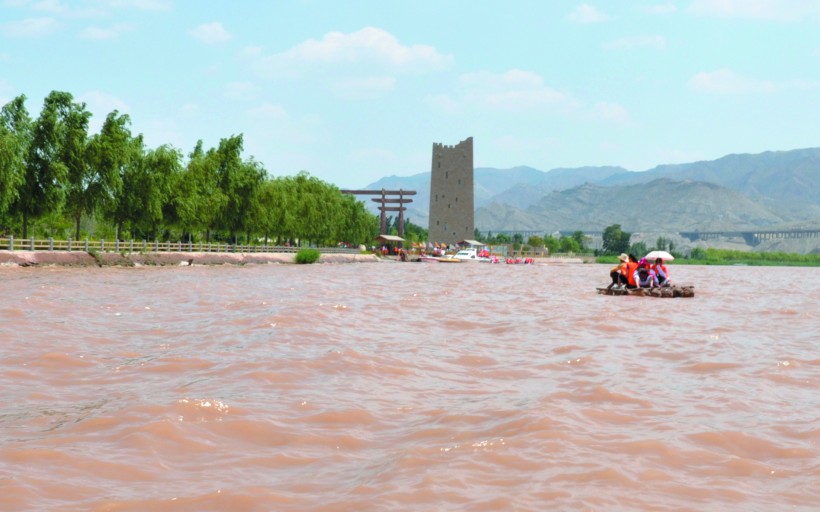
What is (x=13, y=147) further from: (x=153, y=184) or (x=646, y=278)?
(x=646, y=278)

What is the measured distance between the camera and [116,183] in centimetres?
4028

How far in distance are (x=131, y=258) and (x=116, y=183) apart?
4.09 m

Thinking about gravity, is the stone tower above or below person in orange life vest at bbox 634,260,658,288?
above

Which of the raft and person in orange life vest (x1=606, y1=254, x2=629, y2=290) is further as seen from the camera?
person in orange life vest (x1=606, y1=254, x2=629, y2=290)

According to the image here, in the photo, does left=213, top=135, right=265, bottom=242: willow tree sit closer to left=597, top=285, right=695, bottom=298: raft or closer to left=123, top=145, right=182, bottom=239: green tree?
left=123, top=145, right=182, bottom=239: green tree

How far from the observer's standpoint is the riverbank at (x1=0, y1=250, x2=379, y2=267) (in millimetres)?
32281

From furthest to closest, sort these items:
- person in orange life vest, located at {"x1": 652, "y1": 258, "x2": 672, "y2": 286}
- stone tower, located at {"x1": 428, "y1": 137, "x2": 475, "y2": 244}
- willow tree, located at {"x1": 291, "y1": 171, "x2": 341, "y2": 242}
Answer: stone tower, located at {"x1": 428, "y1": 137, "x2": 475, "y2": 244} < willow tree, located at {"x1": 291, "y1": 171, "x2": 341, "y2": 242} < person in orange life vest, located at {"x1": 652, "y1": 258, "x2": 672, "y2": 286}

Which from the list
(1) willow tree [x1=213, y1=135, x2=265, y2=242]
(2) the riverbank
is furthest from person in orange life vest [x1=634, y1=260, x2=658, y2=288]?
(1) willow tree [x1=213, y1=135, x2=265, y2=242]

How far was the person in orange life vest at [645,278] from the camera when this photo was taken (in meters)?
24.0

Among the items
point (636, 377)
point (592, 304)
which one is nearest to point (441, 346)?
point (636, 377)

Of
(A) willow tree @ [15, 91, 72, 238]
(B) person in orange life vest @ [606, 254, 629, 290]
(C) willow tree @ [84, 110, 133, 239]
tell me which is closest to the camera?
(B) person in orange life vest @ [606, 254, 629, 290]

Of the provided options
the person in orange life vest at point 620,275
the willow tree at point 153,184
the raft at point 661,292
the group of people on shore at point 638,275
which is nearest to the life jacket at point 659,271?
the group of people on shore at point 638,275

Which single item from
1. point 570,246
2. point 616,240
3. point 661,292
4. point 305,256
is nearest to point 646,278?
point 661,292

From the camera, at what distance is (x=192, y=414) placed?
240 inches
